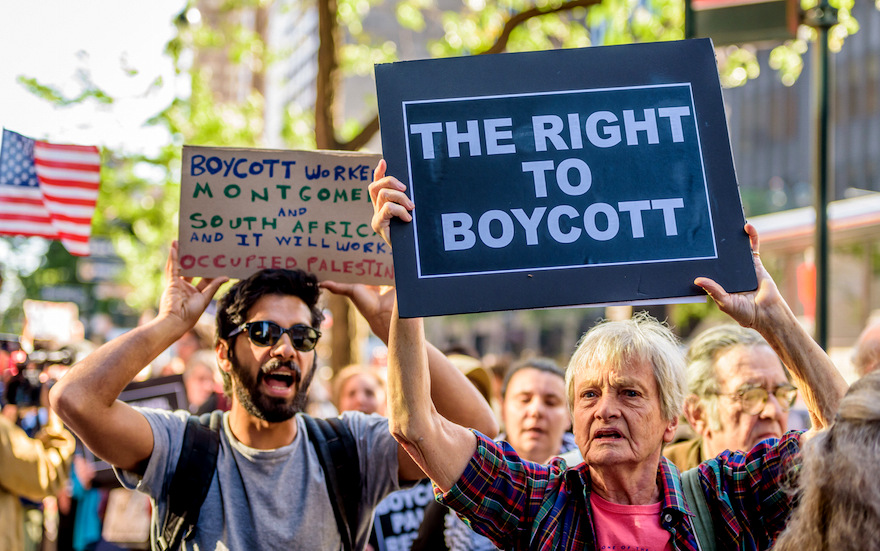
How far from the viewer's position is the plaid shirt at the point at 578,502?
8.37 ft

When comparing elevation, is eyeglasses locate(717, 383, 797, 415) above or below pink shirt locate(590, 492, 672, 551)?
above

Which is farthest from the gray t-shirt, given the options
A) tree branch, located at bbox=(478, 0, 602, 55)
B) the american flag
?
tree branch, located at bbox=(478, 0, 602, 55)

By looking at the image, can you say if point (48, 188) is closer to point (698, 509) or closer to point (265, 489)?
point (265, 489)

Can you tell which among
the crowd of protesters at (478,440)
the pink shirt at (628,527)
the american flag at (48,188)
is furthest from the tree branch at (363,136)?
the pink shirt at (628,527)

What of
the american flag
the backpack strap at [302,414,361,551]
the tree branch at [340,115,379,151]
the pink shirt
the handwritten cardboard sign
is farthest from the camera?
the tree branch at [340,115,379,151]

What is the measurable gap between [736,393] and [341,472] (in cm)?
162

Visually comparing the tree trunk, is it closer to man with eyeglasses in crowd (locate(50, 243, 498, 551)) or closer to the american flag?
the american flag

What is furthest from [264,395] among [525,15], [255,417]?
[525,15]

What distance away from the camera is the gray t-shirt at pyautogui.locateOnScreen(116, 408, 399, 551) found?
3.03 m

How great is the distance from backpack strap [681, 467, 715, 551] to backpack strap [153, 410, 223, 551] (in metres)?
1.60

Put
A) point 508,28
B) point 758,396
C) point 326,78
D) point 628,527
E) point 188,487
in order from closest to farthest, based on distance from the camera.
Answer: point 628,527, point 188,487, point 758,396, point 508,28, point 326,78

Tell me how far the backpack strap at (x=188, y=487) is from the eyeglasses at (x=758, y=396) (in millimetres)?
2056

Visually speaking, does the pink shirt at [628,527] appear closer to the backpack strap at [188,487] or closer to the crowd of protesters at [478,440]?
the crowd of protesters at [478,440]

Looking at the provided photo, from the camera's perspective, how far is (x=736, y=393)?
11.8 feet
